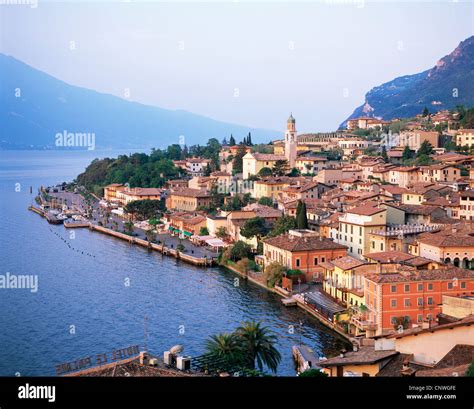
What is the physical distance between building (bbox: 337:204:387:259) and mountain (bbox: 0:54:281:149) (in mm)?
62814

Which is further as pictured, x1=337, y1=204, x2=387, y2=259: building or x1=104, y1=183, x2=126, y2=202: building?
x1=104, y1=183, x2=126, y2=202: building

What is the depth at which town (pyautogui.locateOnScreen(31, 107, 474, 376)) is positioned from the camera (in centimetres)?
980

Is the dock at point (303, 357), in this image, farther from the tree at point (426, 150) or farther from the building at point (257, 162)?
the building at point (257, 162)

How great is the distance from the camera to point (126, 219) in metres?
28.8

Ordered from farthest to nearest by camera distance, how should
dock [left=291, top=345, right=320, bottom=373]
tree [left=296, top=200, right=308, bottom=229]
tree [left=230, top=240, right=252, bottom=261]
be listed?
tree [left=230, top=240, right=252, bottom=261] < tree [left=296, top=200, right=308, bottom=229] < dock [left=291, top=345, right=320, bottom=373]

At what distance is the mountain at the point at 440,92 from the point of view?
176 feet

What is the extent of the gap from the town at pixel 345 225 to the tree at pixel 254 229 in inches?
1.7

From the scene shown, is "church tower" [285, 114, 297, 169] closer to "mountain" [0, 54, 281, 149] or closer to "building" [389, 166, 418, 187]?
"building" [389, 166, 418, 187]

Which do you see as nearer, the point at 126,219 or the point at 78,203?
the point at 126,219

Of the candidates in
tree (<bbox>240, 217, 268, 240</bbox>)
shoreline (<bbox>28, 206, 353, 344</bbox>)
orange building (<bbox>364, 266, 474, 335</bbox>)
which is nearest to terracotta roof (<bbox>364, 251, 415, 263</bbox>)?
orange building (<bbox>364, 266, 474, 335</bbox>)

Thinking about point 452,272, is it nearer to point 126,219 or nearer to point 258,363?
point 258,363

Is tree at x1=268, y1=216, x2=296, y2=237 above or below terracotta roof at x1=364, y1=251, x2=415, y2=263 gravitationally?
above
